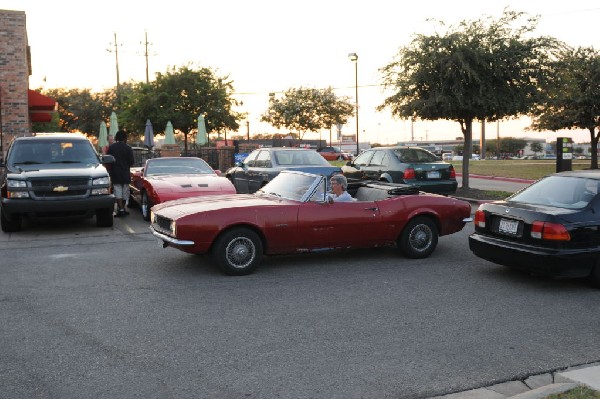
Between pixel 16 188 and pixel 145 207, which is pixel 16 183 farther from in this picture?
pixel 145 207

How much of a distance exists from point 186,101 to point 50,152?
943 inches

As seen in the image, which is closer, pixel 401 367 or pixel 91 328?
pixel 401 367

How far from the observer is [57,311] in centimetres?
614

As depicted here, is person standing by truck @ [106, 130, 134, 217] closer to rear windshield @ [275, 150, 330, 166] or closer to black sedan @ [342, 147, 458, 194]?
rear windshield @ [275, 150, 330, 166]

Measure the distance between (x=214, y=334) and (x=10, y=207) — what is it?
7156mm

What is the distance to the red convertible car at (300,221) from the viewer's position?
7582 mm

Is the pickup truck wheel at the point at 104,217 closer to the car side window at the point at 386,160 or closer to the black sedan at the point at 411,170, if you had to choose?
the black sedan at the point at 411,170

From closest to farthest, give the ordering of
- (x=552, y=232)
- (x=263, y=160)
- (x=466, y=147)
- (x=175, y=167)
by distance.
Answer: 1. (x=552, y=232)
2. (x=175, y=167)
3. (x=263, y=160)
4. (x=466, y=147)

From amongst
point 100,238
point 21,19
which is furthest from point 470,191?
point 21,19

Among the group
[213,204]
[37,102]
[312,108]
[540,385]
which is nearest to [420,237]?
[213,204]

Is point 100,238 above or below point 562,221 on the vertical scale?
below

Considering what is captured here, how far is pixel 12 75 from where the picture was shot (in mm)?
22906

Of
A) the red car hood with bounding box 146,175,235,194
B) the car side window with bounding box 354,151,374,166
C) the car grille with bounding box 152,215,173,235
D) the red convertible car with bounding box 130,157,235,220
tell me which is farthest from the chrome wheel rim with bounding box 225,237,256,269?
the car side window with bounding box 354,151,374,166

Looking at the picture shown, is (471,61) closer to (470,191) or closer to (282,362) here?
(470,191)
